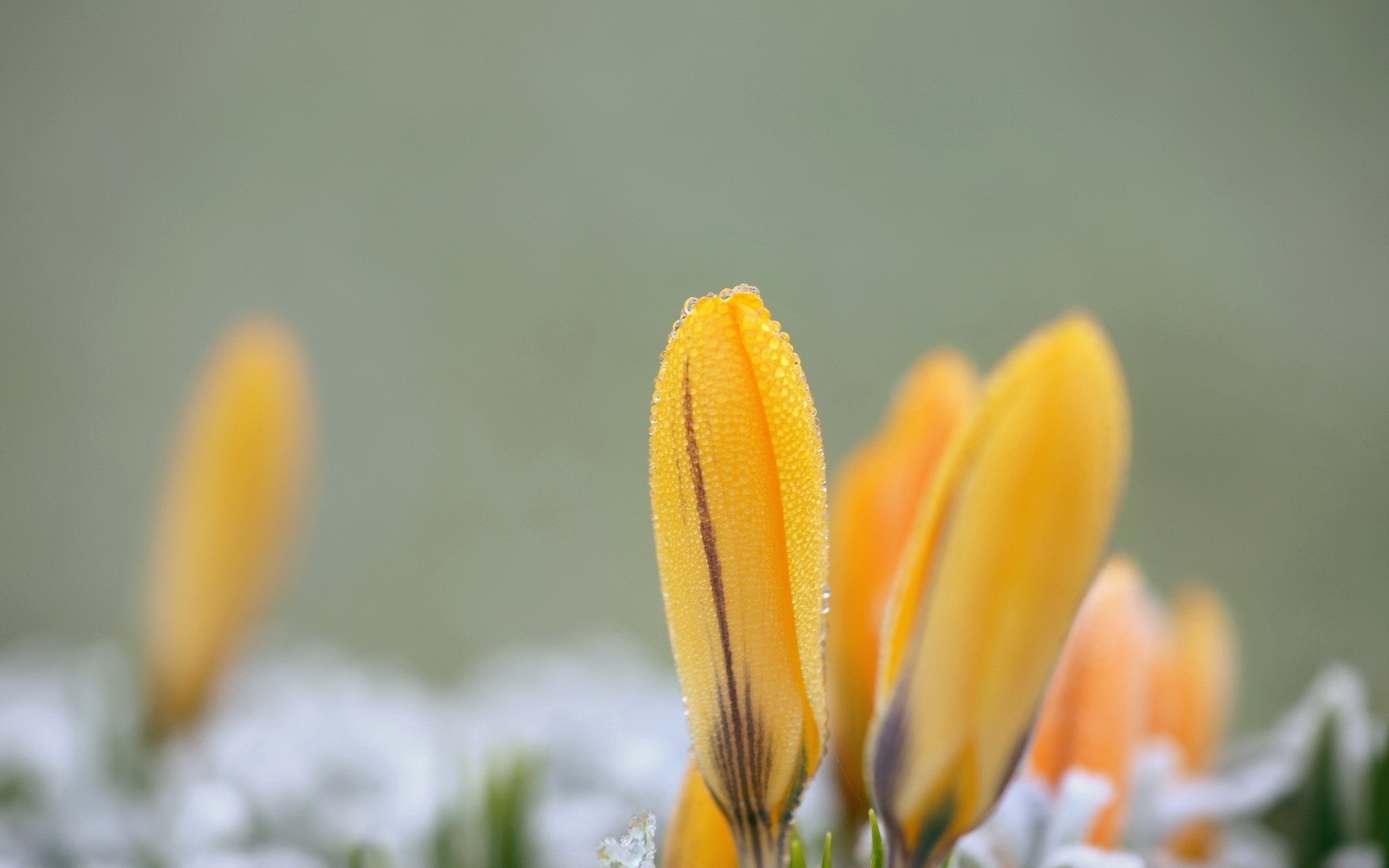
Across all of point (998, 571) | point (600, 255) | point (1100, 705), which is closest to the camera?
point (998, 571)

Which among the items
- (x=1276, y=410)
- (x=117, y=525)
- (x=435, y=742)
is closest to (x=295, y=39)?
(x=117, y=525)

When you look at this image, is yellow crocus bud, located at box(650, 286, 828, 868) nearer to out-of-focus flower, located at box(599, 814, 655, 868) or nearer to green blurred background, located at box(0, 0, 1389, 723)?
out-of-focus flower, located at box(599, 814, 655, 868)

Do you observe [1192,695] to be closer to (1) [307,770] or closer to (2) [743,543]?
(2) [743,543]

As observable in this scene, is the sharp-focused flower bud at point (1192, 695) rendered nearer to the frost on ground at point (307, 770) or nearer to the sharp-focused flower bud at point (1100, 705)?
the sharp-focused flower bud at point (1100, 705)

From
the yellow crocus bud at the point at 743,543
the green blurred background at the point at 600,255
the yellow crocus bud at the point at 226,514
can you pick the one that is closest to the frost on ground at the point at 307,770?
the yellow crocus bud at the point at 226,514

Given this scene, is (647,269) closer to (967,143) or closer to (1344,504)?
(967,143)

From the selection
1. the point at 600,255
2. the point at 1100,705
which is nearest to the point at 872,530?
the point at 1100,705
